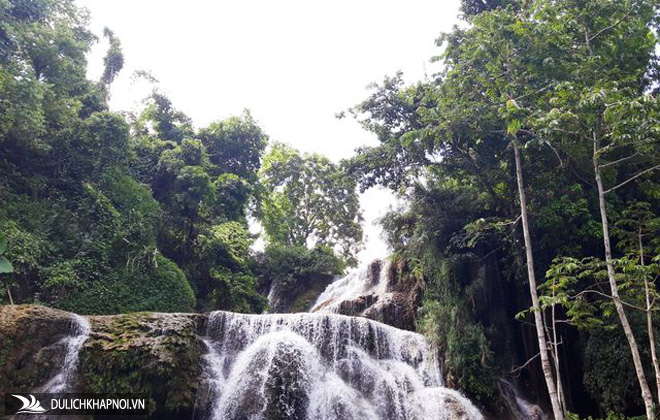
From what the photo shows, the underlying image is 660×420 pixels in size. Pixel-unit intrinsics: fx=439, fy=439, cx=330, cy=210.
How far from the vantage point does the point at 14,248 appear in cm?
1148

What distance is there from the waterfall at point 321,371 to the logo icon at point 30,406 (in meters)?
3.11

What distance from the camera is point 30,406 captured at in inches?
326

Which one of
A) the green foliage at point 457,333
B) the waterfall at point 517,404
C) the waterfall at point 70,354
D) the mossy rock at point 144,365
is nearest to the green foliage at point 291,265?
the green foliage at point 457,333

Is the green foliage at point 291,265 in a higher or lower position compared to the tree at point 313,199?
lower

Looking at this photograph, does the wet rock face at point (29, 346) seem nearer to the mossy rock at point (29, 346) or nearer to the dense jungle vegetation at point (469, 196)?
the mossy rock at point (29, 346)

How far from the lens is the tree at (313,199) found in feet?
92.6

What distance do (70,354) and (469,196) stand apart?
10971 millimetres

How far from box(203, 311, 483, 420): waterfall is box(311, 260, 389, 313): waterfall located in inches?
161

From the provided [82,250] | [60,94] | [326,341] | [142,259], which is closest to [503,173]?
[326,341]

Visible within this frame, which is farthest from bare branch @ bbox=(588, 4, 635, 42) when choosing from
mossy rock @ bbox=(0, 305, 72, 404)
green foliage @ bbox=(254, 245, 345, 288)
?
green foliage @ bbox=(254, 245, 345, 288)

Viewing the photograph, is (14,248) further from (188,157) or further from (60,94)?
(188,157)

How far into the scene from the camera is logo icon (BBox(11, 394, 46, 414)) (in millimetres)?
8219

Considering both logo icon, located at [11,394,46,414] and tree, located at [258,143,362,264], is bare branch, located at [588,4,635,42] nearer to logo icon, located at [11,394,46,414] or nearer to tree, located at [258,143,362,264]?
logo icon, located at [11,394,46,414]

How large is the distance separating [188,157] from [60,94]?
5.26 meters
